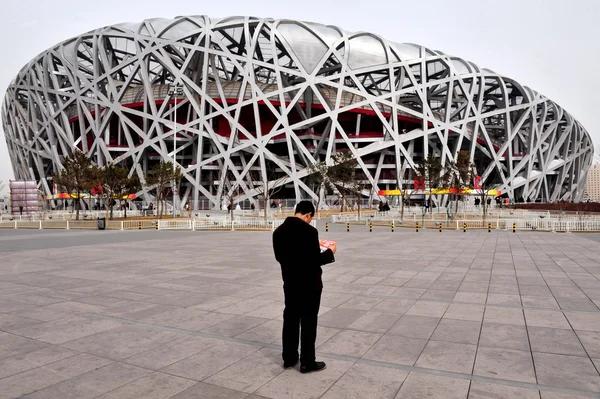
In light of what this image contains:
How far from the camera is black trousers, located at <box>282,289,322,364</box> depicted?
4105 mm

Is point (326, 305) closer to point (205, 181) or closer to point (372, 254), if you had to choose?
point (372, 254)

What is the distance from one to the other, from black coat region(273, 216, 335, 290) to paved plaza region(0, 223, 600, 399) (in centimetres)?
95

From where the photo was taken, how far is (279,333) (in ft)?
18.3

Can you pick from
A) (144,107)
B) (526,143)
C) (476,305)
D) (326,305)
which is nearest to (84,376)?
(326,305)

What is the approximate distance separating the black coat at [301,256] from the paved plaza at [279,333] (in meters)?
0.95

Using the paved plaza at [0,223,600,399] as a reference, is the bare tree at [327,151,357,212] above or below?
above

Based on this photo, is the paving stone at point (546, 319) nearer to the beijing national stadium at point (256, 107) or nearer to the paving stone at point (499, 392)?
the paving stone at point (499, 392)

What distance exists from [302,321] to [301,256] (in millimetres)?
692

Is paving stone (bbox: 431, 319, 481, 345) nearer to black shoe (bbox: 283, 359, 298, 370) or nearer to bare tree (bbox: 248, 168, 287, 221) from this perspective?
black shoe (bbox: 283, 359, 298, 370)

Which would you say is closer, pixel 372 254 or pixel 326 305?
pixel 326 305

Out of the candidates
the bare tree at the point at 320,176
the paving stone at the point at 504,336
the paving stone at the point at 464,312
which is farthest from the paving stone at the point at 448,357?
the bare tree at the point at 320,176

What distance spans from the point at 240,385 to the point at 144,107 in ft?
192

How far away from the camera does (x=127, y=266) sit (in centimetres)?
1177

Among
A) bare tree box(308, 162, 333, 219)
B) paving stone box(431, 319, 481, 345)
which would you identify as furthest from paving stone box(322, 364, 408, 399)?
bare tree box(308, 162, 333, 219)
